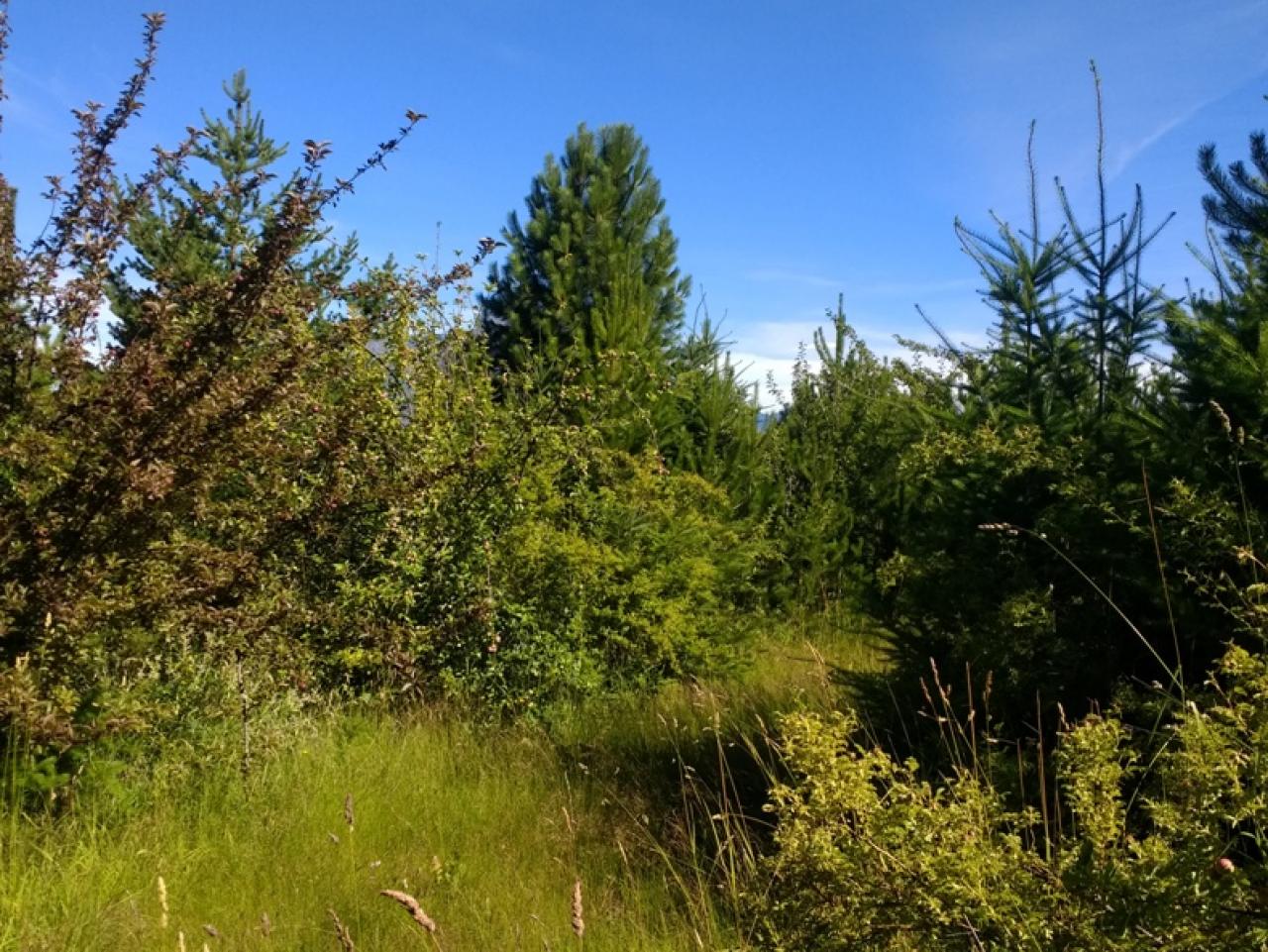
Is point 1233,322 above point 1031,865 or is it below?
above

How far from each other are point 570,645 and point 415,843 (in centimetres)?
240

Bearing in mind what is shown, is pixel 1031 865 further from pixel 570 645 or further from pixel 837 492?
pixel 837 492

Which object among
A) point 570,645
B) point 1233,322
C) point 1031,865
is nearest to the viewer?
point 1031,865

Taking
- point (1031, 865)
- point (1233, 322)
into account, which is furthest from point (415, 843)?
point (1233, 322)

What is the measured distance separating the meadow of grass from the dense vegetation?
1.0 inches

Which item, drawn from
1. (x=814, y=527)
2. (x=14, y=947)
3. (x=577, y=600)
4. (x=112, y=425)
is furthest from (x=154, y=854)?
(x=814, y=527)

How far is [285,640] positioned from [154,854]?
1124mm

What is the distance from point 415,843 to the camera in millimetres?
3902

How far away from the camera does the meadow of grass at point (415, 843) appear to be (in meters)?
3.04

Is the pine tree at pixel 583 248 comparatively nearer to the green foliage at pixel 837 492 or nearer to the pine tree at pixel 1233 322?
the green foliage at pixel 837 492

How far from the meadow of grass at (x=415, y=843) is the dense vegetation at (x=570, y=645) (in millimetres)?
25

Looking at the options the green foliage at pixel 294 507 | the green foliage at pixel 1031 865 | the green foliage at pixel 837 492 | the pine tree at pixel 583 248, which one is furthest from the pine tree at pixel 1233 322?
the pine tree at pixel 583 248

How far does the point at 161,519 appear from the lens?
3.58m

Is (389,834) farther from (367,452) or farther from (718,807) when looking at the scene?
(367,452)
